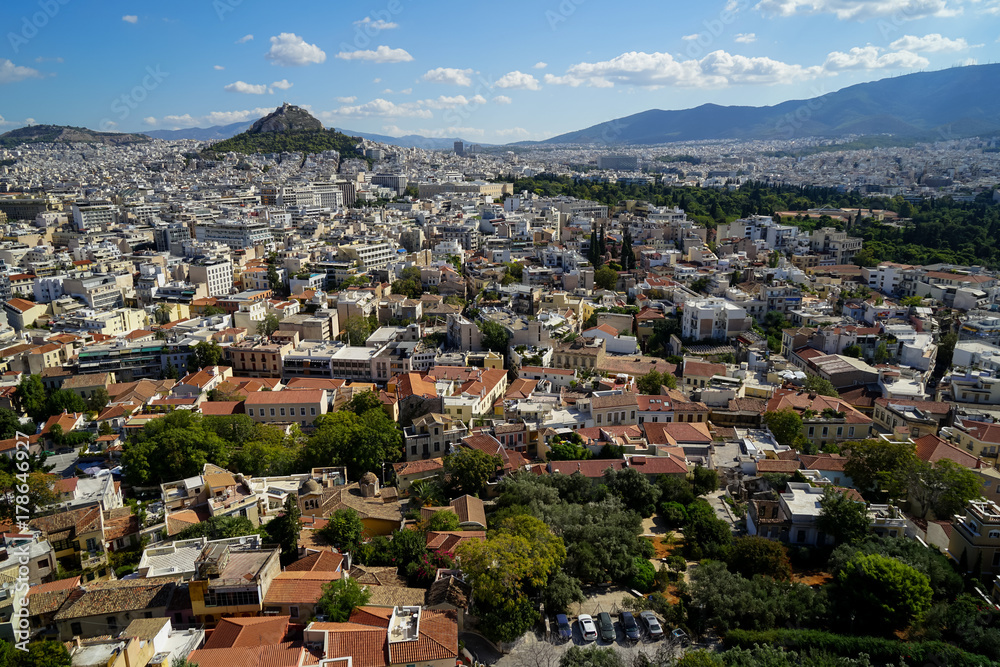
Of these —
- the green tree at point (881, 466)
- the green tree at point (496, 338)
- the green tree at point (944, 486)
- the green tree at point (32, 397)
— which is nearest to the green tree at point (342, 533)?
the green tree at point (881, 466)

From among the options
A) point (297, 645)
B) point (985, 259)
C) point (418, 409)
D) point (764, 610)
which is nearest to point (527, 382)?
point (418, 409)

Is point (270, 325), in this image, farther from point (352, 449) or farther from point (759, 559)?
point (759, 559)

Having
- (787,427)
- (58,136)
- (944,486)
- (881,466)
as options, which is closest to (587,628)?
(881,466)

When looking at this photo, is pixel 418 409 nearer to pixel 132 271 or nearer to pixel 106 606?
pixel 106 606

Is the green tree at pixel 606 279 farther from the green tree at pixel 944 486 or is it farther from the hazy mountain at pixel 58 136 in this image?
the hazy mountain at pixel 58 136

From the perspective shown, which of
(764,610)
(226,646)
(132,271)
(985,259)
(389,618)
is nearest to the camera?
(226,646)
